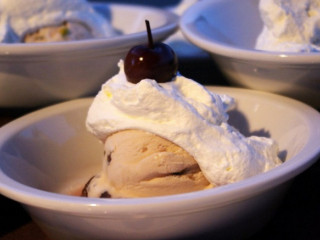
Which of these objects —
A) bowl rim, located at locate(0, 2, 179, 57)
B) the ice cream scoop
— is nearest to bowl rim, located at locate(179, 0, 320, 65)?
bowl rim, located at locate(0, 2, 179, 57)

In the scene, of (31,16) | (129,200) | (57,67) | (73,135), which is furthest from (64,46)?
(129,200)

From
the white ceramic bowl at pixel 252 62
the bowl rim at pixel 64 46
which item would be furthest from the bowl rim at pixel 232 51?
the bowl rim at pixel 64 46

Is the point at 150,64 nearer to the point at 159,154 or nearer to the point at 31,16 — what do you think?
the point at 159,154

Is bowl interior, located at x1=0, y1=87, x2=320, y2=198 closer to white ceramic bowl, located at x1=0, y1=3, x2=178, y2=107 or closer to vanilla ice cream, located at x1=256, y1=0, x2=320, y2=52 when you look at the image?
white ceramic bowl, located at x1=0, y1=3, x2=178, y2=107

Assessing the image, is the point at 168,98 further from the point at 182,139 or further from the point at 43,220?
the point at 43,220

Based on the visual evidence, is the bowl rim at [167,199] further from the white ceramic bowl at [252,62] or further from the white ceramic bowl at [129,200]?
the white ceramic bowl at [252,62]
